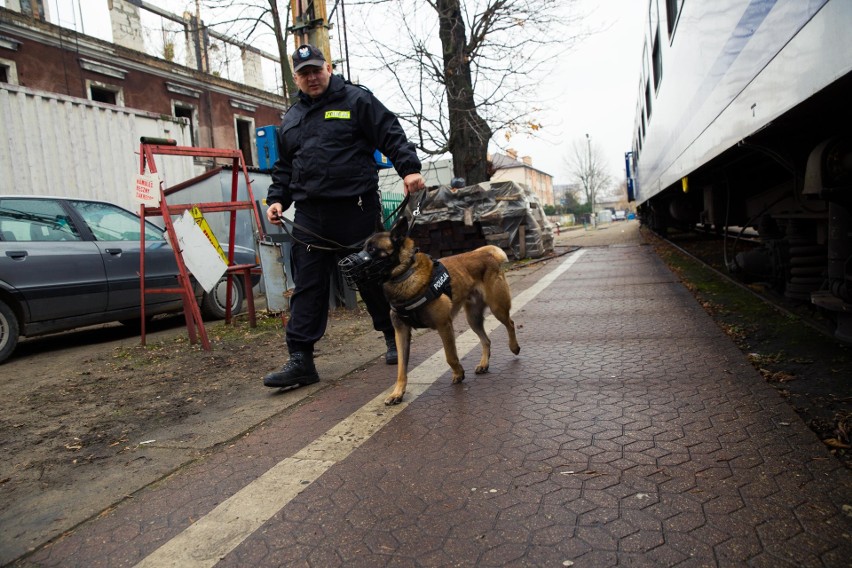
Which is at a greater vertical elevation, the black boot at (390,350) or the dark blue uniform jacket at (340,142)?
the dark blue uniform jacket at (340,142)

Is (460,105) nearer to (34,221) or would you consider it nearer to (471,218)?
(471,218)

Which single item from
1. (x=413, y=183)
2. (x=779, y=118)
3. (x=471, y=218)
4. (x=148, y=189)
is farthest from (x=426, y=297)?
(x=471, y=218)

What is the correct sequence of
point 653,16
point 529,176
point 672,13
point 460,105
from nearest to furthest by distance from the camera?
point 672,13, point 653,16, point 460,105, point 529,176

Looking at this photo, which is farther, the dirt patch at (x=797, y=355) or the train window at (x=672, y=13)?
the train window at (x=672, y=13)

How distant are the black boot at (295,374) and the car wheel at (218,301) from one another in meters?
3.72

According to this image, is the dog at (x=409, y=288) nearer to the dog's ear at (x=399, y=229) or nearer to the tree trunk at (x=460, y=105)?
the dog's ear at (x=399, y=229)

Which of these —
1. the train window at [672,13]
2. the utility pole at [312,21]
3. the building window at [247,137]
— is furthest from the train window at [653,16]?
the building window at [247,137]

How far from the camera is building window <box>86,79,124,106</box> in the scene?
17938 mm

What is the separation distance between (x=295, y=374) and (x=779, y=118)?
3074 millimetres

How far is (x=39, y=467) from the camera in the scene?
2.73 m

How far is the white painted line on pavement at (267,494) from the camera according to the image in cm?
190

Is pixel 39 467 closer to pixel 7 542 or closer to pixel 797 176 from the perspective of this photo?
pixel 7 542

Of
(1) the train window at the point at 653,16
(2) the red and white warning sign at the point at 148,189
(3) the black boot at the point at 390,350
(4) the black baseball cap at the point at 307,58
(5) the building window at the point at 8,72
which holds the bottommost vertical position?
(3) the black boot at the point at 390,350

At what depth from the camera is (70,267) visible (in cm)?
598
